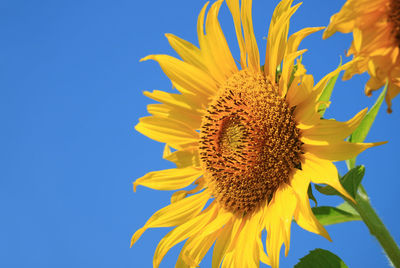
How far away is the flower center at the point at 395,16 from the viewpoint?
130 cm

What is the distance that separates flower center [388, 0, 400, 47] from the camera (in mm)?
1305

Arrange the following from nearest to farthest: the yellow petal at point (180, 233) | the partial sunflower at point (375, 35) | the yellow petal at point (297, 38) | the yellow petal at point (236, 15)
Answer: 1. the partial sunflower at point (375, 35)
2. the yellow petal at point (297, 38)
3. the yellow petal at point (236, 15)
4. the yellow petal at point (180, 233)

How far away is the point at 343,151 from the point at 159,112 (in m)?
1.09

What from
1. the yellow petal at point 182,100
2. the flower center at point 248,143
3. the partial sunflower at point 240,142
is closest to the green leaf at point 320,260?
the partial sunflower at point 240,142

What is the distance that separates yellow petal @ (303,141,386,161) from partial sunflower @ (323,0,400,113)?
0.21 m

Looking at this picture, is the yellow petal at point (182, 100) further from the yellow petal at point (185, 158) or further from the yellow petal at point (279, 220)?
the yellow petal at point (279, 220)

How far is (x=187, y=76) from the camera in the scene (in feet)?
7.45

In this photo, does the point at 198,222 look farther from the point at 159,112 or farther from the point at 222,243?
the point at 159,112

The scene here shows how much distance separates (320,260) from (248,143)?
540mm

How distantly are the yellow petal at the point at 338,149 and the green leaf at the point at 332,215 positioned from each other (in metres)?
0.34

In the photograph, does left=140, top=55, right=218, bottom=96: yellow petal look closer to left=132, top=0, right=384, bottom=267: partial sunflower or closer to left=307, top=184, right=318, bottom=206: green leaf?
left=132, top=0, right=384, bottom=267: partial sunflower

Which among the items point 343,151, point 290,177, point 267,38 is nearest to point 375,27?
point 343,151

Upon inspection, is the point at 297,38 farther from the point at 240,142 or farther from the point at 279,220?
the point at 279,220

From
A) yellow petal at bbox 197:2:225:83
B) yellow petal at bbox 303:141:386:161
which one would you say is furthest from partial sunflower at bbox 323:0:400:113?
yellow petal at bbox 197:2:225:83
